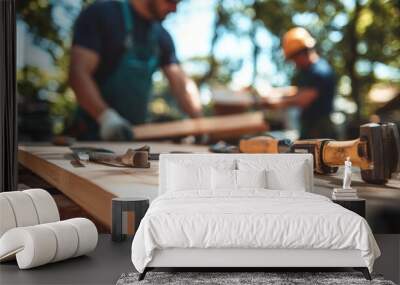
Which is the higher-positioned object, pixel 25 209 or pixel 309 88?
pixel 309 88

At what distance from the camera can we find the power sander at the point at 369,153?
21.8 ft

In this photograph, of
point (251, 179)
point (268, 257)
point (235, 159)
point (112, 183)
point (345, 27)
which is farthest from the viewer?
point (345, 27)

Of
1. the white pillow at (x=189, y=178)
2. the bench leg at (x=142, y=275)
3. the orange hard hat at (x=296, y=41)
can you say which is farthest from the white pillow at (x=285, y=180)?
the bench leg at (x=142, y=275)

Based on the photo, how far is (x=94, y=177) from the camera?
6.66 metres

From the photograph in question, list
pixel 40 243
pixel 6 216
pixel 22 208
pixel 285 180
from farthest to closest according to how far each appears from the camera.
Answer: pixel 285 180
pixel 22 208
pixel 6 216
pixel 40 243

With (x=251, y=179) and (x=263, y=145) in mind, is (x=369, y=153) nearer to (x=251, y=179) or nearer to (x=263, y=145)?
(x=263, y=145)

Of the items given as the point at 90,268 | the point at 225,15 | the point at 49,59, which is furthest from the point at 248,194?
the point at 49,59

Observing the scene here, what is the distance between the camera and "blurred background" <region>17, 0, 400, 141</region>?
6707mm

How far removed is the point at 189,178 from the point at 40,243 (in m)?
1.71

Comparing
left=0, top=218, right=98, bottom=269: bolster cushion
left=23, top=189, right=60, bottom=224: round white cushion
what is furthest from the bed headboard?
left=0, top=218, right=98, bottom=269: bolster cushion

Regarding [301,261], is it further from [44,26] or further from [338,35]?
[44,26]


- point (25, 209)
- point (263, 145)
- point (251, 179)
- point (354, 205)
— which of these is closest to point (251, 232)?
point (251, 179)

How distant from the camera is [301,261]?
439 centimetres

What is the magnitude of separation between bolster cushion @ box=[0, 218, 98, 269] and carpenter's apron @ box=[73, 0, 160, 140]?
203 cm
